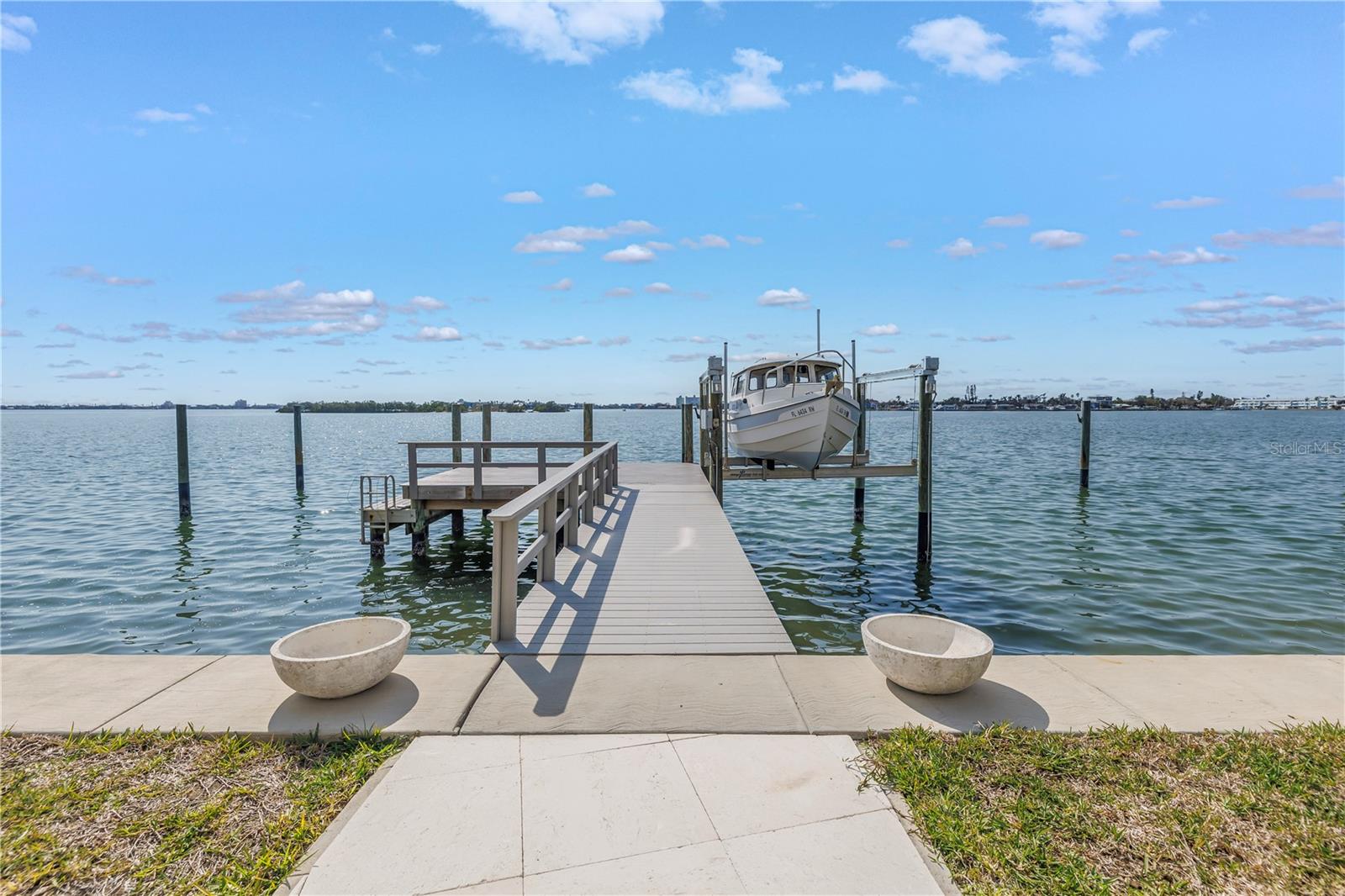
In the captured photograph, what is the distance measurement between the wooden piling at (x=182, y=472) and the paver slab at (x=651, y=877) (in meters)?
22.0

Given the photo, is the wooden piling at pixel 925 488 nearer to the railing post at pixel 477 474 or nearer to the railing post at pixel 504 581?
A: the railing post at pixel 477 474

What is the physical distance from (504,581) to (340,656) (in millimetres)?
1379

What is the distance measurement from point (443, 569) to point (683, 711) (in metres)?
11.1

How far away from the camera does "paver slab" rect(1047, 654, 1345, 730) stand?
459cm

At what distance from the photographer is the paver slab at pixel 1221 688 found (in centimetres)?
459

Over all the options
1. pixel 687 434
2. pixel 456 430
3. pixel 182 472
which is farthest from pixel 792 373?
pixel 182 472

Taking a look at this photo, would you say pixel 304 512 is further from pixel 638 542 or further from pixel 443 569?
pixel 638 542

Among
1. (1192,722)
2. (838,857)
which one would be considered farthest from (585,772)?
(1192,722)

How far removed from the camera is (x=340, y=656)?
4.89 meters

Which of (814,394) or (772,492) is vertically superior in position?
(814,394)

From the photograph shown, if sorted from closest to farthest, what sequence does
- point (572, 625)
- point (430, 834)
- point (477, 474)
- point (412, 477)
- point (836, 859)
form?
point (836, 859)
point (430, 834)
point (572, 625)
point (477, 474)
point (412, 477)

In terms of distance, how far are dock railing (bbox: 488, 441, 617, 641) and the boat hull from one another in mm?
7224

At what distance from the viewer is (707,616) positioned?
262 inches

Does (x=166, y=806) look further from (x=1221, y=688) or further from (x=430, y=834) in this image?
(x=1221, y=688)
